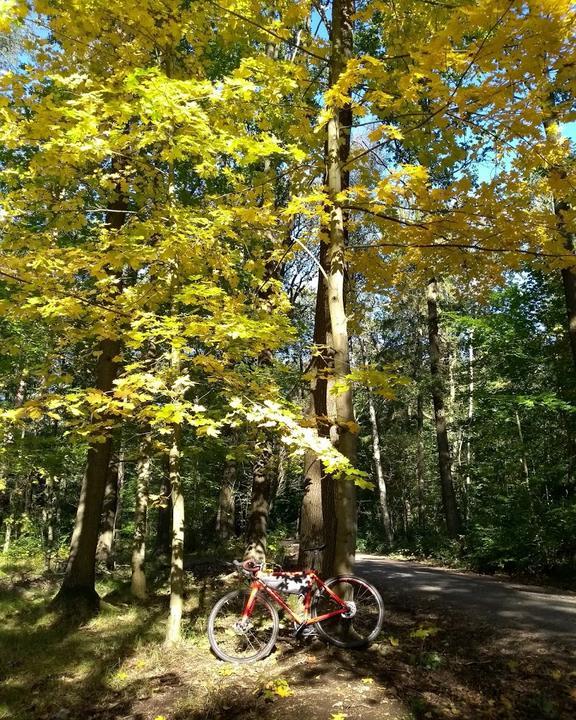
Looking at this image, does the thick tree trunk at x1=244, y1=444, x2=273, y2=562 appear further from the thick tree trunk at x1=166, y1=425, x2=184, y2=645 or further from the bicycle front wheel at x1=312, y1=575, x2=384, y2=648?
the bicycle front wheel at x1=312, y1=575, x2=384, y2=648

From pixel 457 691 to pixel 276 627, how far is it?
178 cm

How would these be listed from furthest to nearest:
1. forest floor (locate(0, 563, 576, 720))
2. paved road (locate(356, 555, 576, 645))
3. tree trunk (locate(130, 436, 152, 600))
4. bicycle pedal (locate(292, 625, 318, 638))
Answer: tree trunk (locate(130, 436, 152, 600)), paved road (locate(356, 555, 576, 645)), bicycle pedal (locate(292, 625, 318, 638)), forest floor (locate(0, 563, 576, 720))

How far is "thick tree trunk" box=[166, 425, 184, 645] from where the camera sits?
5.73 meters

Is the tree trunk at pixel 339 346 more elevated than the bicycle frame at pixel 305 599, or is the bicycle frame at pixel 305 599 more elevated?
the tree trunk at pixel 339 346

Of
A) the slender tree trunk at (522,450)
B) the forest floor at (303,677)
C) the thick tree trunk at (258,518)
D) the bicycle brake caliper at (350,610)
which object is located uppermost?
the slender tree trunk at (522,450)

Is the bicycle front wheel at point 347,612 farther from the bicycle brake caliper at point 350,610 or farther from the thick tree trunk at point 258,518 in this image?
the thick tree trunk at point 258,518

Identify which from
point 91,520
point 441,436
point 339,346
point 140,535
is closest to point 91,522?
point 91,520

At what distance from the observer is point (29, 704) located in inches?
182

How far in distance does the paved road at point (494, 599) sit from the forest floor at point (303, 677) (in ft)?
0.86

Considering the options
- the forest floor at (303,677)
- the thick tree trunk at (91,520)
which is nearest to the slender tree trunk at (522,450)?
the forest floor at (303,677)

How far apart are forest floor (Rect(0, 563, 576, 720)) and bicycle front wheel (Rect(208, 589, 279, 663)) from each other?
0.14 meters

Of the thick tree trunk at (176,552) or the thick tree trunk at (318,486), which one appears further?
the thick tree trunk at (176,552)

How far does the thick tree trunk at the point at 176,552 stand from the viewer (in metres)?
5.73

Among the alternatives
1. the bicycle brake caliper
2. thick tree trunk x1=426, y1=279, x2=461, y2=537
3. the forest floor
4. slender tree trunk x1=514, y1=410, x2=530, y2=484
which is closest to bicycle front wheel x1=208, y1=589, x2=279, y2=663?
the forest floor
